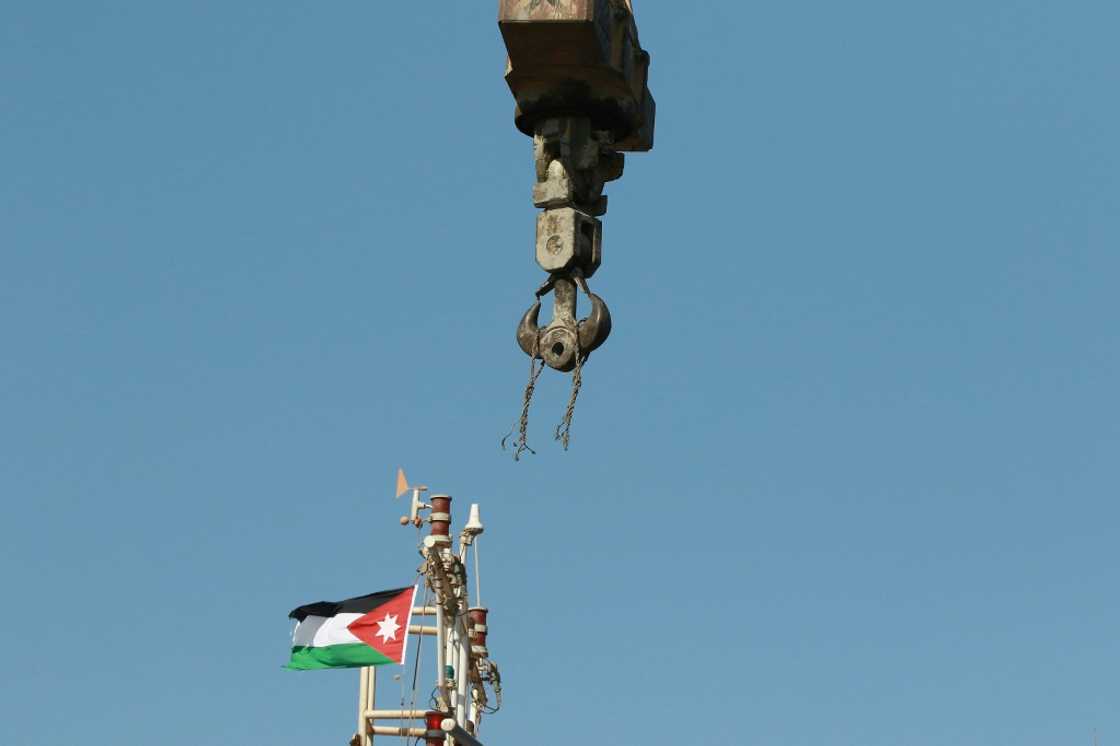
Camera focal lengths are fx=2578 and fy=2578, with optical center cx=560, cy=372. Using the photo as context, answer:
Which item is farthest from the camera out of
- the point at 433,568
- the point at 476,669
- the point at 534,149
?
the point at 476,669

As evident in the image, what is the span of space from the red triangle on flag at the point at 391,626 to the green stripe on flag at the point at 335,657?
0.15 metres

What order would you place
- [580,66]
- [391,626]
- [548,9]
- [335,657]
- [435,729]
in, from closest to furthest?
[548,9]
[580,66]
[435,729]
[391,626]
[335,657]

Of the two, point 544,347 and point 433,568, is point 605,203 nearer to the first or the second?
point 544,347

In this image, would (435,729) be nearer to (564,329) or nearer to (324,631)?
(324,631)

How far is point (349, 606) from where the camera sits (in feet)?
156

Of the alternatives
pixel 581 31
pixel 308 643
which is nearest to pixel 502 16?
pixel 581 31

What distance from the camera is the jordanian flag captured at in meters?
46.6

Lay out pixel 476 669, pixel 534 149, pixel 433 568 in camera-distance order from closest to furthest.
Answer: pixel 534 149 → pixel 433 568 → pixel 476 669

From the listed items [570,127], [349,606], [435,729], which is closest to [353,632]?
[349,606]

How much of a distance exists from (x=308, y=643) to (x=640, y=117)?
3584cm

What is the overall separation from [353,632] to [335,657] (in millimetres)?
620

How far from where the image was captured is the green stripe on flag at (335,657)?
46.8m

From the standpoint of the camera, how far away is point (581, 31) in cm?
1220

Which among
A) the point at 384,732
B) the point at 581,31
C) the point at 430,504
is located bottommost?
the point at 581,31
